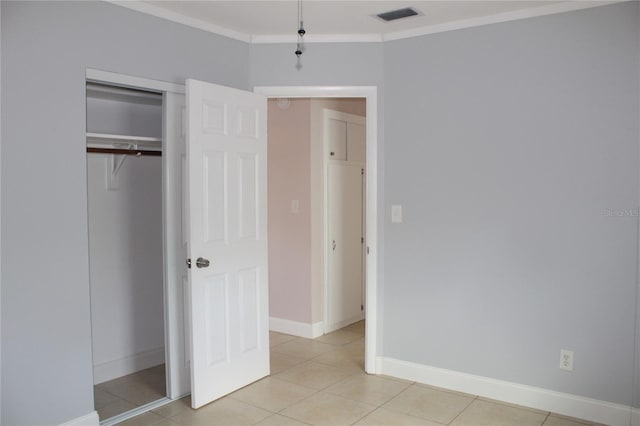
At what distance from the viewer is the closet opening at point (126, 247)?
3721 mm

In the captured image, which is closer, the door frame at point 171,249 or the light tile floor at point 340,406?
the light tile floor at point 340,406

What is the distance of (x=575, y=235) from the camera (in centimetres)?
316

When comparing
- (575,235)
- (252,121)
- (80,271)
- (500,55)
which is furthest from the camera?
(252,121)

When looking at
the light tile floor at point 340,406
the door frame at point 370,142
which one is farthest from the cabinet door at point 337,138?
the light tile floor at point 340,406

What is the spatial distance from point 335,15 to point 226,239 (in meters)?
1.58

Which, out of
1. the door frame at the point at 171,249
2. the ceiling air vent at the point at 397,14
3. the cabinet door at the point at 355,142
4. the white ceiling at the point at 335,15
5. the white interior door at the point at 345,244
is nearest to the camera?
the white ceiling at the point at 335,15

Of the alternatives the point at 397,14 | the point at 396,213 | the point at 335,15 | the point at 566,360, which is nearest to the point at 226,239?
the point at 396,213

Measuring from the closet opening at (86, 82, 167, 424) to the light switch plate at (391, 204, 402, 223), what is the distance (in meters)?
1.69

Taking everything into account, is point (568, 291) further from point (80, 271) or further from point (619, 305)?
point (80, 271)

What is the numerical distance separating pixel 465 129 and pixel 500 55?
50cm

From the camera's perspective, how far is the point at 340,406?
11.0 ft

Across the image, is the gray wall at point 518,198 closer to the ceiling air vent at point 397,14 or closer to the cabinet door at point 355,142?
the ceiling air vent at point 397,14

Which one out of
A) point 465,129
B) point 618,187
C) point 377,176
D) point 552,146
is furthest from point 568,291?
point 377,176

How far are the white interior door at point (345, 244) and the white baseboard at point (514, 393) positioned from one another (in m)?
1.27
